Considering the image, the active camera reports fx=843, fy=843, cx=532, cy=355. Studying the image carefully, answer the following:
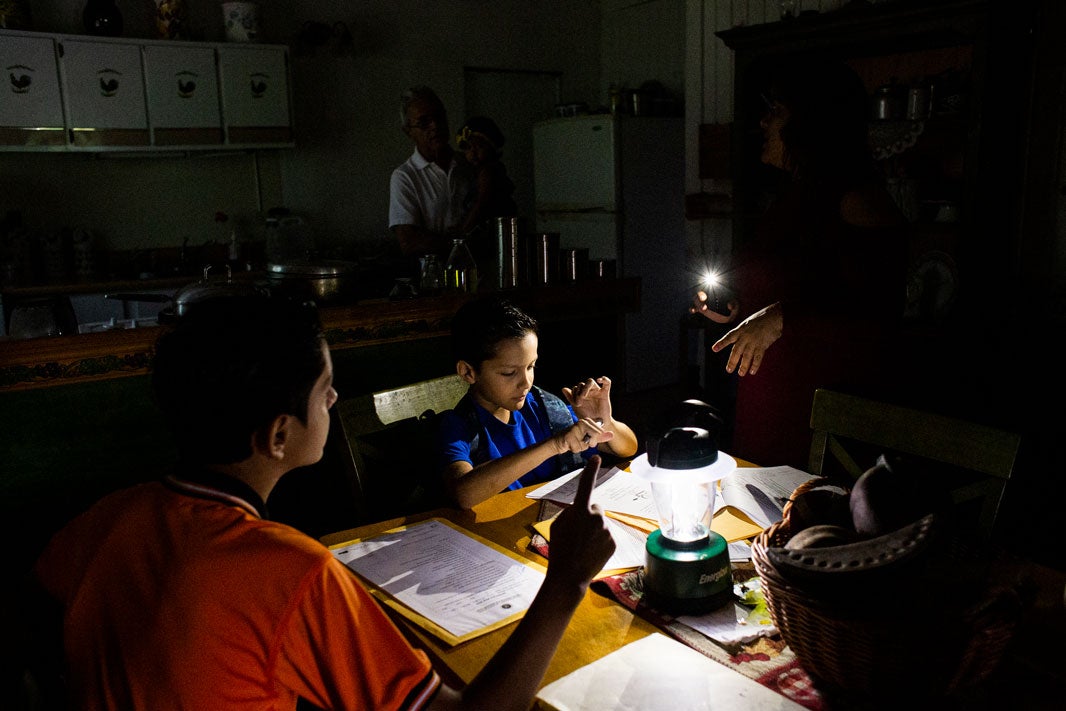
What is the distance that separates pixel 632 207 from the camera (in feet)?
17.5

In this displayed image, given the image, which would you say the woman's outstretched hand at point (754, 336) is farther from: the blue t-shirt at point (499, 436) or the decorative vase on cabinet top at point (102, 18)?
the decorative vase on cabinet top at point (102, 18)

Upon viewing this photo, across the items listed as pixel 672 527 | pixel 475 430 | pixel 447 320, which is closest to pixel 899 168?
pixel 447 320

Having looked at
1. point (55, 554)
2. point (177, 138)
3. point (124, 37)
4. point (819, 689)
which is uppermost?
point (124, 37)

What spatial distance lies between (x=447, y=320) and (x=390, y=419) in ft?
3.44

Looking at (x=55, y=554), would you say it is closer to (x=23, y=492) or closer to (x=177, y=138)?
(x=23, y=492)

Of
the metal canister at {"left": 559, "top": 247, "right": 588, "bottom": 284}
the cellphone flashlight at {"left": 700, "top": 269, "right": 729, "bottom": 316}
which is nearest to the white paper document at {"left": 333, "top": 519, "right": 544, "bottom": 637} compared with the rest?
the cellphone flashlight at {"left": 700, "top": 269, "right": 729, "bottom": 316}

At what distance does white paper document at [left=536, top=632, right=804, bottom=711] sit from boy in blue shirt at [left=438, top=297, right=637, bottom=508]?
0.64 m

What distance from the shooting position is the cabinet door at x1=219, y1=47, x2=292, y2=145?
4.86 metres

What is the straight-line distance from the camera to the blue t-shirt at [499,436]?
180cm

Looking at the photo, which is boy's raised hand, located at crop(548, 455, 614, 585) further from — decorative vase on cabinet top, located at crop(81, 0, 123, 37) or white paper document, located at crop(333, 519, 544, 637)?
decorative vase on cabinet top, located at crop(81, 0, 123, 37)

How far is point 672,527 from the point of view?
1.29 m

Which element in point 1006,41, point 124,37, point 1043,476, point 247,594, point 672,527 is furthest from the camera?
point 124,37

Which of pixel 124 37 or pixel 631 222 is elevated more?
pixel 124 37

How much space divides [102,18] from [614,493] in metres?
4.40
